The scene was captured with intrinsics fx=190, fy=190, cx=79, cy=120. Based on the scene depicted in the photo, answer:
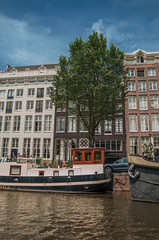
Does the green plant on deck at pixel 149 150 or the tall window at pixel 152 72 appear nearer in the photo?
the green plant on deck at pixel 149 150

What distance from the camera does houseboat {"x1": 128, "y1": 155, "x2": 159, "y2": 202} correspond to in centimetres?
1280

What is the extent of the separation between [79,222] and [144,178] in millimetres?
6463

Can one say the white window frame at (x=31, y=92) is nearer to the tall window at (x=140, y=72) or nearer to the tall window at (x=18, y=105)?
the tall window at (x=18, y=105)

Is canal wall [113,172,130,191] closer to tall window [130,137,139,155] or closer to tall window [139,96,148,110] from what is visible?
tall window [130,137,139,155]

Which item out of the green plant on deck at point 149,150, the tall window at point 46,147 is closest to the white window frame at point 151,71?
the green plant on deck at point 149,150

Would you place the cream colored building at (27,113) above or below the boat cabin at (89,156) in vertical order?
above

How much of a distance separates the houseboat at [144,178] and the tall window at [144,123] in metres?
20.7

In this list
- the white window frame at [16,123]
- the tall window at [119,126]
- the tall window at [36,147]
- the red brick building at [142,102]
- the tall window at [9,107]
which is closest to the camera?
the red brick building at [142,102]

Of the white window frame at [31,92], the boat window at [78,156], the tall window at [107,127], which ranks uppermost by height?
the white window frame at [31,92]

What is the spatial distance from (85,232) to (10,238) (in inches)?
108

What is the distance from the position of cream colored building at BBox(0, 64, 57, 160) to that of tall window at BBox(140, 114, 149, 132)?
643 inches

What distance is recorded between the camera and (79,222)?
856 cm

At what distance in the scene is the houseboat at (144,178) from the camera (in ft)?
42.0

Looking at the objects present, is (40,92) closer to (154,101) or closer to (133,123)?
(133,123)
